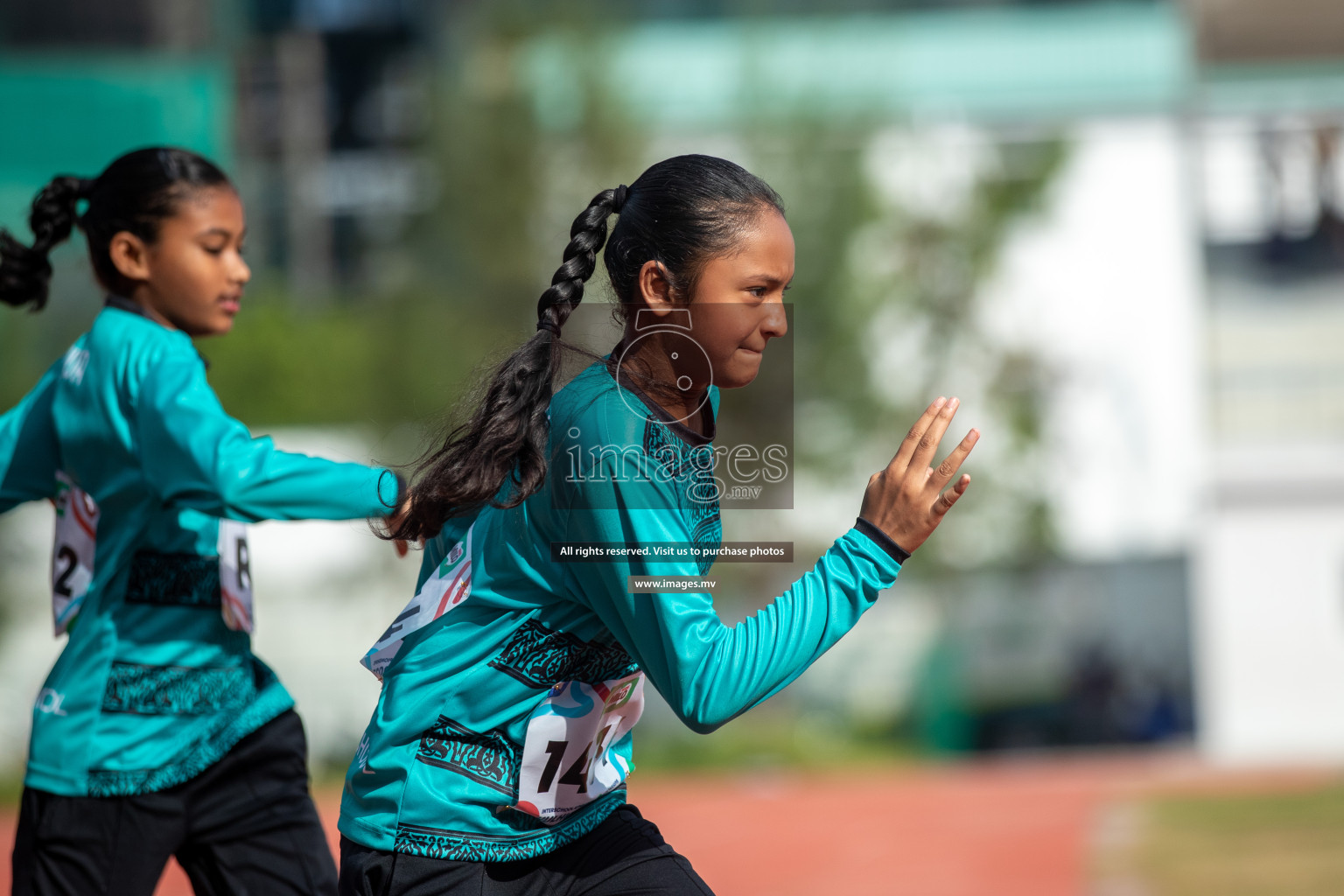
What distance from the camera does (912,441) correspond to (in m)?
1.73

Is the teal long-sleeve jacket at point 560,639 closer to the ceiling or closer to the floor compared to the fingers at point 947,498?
closer to the floor

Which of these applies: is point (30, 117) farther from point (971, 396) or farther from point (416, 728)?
point (971, 396)

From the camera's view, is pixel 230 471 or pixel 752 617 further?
pixel 230 471

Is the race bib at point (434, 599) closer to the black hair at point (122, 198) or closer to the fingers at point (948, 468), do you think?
the fingers at point (948, 468)

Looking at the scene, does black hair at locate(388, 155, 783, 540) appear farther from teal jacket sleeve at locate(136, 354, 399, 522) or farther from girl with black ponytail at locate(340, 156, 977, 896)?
teal jacket sleeve at locate(136, 354, 399, 522)

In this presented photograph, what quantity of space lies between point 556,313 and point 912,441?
0.50 meters

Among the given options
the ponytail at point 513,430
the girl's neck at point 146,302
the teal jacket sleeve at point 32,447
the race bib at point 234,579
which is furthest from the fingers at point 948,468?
the teal jacket sleeve at point 32,447

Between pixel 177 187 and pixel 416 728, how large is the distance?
1.14 metres

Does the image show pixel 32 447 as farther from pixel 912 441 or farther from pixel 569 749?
pixel 912 441

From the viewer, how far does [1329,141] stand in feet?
60.0

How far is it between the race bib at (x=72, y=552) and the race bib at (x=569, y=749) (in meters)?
0.98

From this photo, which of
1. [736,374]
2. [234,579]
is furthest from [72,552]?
[736,374]

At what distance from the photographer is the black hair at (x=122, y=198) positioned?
7.79 feet

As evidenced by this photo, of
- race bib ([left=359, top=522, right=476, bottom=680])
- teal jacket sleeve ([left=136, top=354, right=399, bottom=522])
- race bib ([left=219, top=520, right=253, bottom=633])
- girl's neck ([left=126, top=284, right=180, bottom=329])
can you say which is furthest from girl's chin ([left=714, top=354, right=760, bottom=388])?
girl's neck ([left=126, top=284, right=180, bottom=329])
